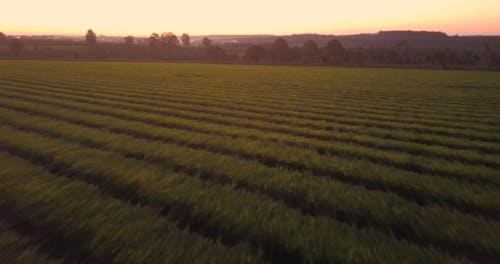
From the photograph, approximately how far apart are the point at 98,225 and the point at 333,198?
4004 millimetres

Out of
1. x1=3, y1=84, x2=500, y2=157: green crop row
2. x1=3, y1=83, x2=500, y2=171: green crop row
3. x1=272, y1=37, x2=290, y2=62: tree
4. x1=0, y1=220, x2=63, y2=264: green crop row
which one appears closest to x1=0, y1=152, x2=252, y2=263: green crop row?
x1=0, y1=220, x2=63, y2=264: green crop row

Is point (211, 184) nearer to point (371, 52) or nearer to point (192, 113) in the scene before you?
point (192, 113)

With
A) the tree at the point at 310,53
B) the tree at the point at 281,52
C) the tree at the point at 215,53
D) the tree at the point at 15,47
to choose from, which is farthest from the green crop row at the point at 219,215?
the tree at the point at 15,47

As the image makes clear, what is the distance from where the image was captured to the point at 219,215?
5.03m

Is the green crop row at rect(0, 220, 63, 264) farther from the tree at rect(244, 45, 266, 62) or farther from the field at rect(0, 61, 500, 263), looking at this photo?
the tree at rect(244, 45, 266, 62)

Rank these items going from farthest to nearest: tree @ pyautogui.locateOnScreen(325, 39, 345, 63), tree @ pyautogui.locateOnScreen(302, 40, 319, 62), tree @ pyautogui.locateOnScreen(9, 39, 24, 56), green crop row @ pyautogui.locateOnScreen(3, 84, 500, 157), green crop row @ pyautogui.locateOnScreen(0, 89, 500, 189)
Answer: tree @ pyautogui.locateOnScreen(325, 39, 345, 63), tree @ pyautogui.locateOnScreen(302, 40, 319, 62), tree @ pyautogui.locateOnScreen(9, 39, 24, 56), green crop row @ pyautogui.locateOnScreen(3, 84, 500, 157), green crop row @ pyautogui.locateOnScreen(0, 89, 500, 189)

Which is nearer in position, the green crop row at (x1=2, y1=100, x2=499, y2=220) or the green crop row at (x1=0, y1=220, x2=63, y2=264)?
the green crop row at (x1=0, y1=220, x2=63, y2=264)

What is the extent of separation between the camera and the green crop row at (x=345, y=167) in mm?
5949

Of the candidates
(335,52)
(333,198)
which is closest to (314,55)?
(335,52)

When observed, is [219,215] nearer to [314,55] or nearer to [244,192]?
[244,192]

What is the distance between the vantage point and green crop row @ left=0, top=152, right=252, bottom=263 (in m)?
4.00

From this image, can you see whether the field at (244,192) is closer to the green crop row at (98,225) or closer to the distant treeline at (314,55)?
the green crop row at (98,225)

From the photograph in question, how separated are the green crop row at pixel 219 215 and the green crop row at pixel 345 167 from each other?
218 cm

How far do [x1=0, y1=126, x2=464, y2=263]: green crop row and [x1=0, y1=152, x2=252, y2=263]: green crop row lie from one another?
0.03 m
